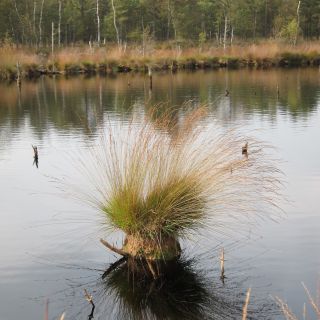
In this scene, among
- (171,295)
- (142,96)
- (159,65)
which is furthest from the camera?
(159,65)

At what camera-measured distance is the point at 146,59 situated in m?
40.8

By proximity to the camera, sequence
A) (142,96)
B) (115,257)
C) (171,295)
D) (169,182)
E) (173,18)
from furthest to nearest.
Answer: (173,18) → (142,96) → (115,257) → (169,182) → (171,295)

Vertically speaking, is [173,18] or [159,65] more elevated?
[173,18]

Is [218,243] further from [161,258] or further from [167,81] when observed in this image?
[167,81]

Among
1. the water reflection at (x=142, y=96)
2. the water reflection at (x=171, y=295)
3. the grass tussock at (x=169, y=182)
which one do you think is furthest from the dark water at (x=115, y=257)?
the water reflection at (x=142, y=96)

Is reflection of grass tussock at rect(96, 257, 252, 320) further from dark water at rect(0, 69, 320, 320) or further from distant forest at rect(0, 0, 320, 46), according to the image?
distant forest at rect(0, 0, 320, 46)

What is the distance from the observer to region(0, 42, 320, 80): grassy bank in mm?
37156

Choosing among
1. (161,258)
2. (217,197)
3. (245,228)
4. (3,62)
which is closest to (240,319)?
(161,258)

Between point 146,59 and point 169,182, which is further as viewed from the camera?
point 146,59

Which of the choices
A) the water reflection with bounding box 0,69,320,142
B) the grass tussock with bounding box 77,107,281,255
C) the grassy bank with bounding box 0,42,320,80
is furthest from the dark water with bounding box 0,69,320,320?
the grassy bank with bounding box 0,42,320,80

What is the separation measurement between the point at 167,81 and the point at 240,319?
27299 mm

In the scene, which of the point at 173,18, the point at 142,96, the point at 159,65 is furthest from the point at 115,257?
the point at 173,18

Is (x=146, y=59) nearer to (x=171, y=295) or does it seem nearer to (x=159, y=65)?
(x=159, y=65)

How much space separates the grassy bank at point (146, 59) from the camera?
122 ft
